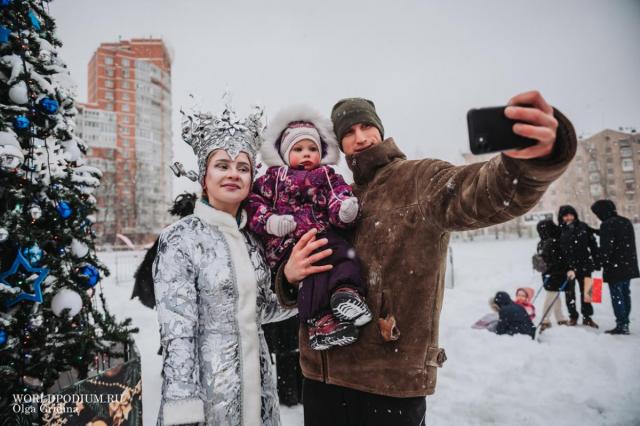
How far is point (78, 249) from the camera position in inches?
128

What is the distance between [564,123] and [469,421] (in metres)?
3.47

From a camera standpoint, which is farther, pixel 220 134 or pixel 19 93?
pixel 19 93

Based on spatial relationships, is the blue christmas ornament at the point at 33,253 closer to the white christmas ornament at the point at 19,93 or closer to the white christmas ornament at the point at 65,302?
the white christmas ornament at the point at 65,302

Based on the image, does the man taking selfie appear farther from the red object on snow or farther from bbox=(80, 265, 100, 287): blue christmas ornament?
the red object on snow

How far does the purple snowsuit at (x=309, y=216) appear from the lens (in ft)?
5.50

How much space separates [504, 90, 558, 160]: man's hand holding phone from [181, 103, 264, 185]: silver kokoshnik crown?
135 cm

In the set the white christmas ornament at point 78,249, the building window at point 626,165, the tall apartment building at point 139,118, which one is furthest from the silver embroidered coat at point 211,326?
the tall apartment building at point 139,118

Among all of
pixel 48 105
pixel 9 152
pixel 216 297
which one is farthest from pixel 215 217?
pixel 48 105

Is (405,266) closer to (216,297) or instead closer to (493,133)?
(493,133)

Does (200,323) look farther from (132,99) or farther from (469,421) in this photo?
(132,99)

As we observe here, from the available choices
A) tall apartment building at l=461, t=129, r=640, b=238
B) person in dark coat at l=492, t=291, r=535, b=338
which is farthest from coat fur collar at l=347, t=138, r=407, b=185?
tall apartment building at l=461, t=129, r=640, b=238

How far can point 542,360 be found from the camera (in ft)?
15.4

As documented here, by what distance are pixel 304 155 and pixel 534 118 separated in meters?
1.39

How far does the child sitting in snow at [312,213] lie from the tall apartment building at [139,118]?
51.1 m
